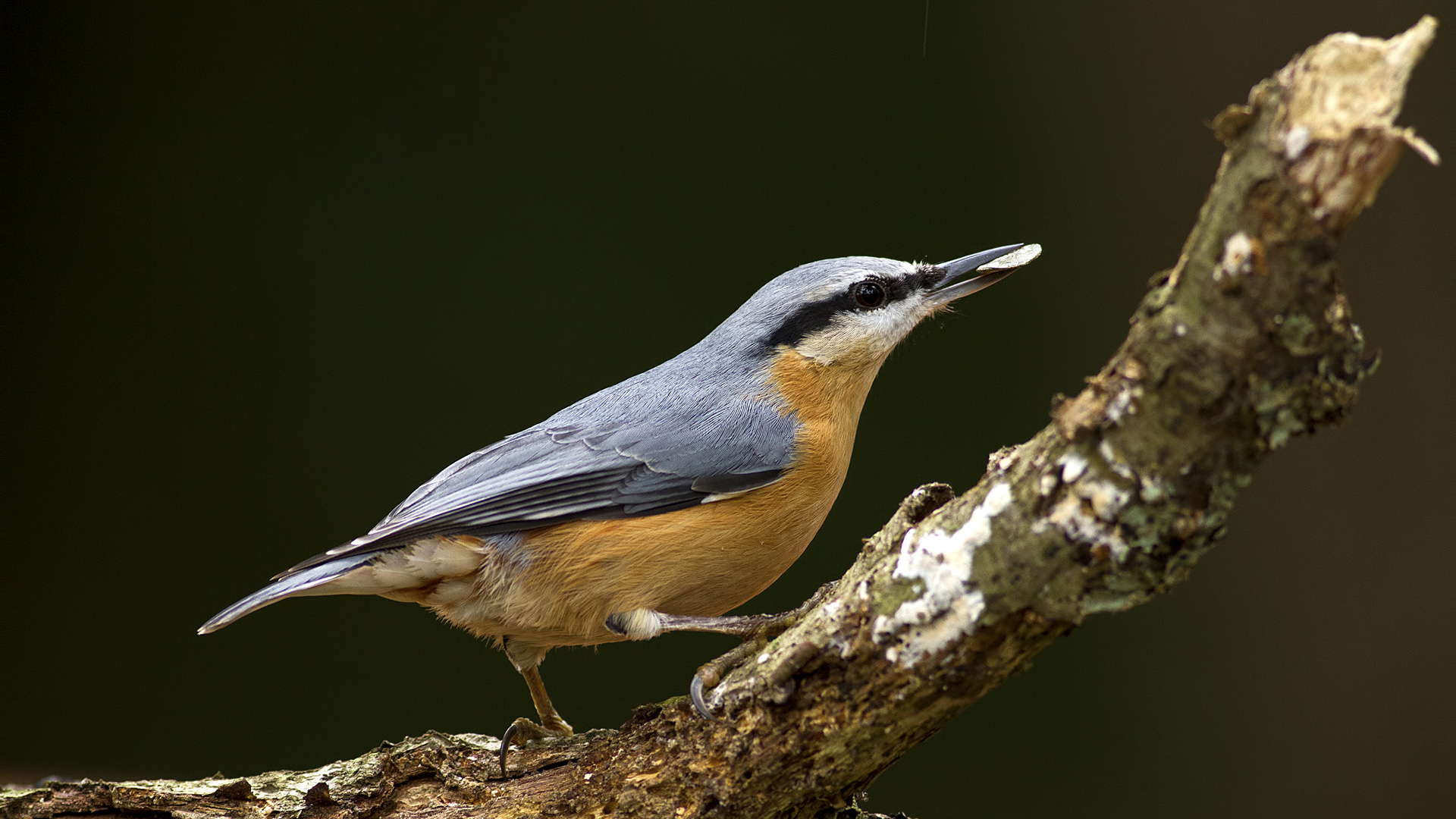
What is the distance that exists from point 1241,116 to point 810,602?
3.47 ft

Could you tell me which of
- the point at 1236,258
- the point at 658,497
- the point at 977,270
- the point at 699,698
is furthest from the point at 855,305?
the point at 1236,258

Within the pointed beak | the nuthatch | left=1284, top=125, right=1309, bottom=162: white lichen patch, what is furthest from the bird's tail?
left=1284, top=125, right=1309, bottom=162: white lichen patch

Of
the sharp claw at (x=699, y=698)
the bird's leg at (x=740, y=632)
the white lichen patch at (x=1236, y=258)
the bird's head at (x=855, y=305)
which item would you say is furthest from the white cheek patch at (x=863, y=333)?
the white lichen patch at (x=1236, y=258)

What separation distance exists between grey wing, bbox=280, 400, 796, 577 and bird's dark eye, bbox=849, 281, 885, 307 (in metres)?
0.36

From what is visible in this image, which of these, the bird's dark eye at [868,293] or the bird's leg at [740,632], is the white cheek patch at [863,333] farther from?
the bird's leg at [740,632]

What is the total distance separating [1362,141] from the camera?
108cm

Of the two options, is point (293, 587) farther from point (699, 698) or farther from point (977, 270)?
point (977, 270)

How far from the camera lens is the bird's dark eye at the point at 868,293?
249 cm

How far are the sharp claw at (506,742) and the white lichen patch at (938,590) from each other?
94cm

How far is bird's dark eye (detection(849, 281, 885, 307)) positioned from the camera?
2492mm

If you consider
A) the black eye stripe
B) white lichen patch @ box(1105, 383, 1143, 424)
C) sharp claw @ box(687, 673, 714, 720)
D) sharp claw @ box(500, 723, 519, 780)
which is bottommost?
sharp claw @ box(500, 723, 519, 780)

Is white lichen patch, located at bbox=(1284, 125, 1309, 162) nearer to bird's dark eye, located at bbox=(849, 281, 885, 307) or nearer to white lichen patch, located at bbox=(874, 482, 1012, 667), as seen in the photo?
white lichen patch, located at bbox=(874, 482, 1012, 667)

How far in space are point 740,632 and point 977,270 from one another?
1.08m

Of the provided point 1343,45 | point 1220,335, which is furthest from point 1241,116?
point 1220,335
